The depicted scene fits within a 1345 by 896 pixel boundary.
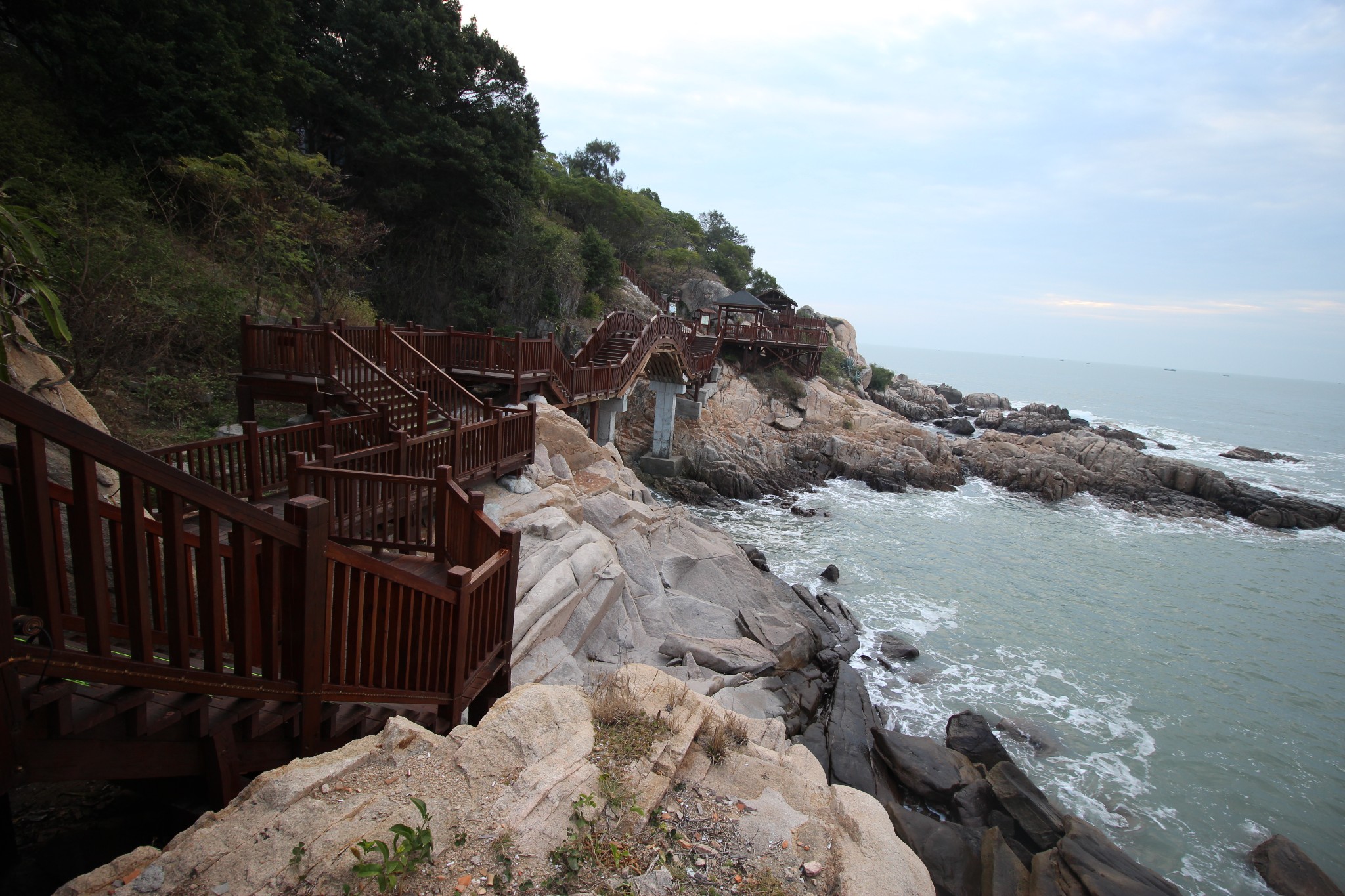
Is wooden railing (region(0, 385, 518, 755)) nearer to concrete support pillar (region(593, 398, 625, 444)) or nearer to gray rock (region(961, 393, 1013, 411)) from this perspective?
concrete support pillar (region(593, 398, 625, 444))

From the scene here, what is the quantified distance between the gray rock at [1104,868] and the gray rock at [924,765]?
57.5 inches

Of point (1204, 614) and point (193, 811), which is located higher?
point (193, 811)

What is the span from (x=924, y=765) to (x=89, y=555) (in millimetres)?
10226

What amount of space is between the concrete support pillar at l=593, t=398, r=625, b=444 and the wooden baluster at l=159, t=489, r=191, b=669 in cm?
1753

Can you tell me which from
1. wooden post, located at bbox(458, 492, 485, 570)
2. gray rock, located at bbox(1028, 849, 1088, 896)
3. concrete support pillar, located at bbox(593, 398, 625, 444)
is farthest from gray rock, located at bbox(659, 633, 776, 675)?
concrete support pillar, located at bbox(593, 398, 625, 444)

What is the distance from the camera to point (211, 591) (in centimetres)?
302

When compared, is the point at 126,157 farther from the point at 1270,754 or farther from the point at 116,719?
the point at 1270,754

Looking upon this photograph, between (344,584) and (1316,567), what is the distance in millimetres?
32815

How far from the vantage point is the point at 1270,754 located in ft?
40.0

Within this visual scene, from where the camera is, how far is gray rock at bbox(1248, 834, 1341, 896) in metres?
8.74

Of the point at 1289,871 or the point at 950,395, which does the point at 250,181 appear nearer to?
the point at 1289,871

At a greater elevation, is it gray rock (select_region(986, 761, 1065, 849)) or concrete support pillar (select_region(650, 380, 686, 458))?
concrete support pillar (select_region(650, 380, 686, 458))

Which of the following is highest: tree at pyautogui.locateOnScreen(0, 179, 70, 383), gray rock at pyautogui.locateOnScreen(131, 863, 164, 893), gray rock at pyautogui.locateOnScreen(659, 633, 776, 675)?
tree at pyautogui.locateOnScreen(0, 179, 70, 383)

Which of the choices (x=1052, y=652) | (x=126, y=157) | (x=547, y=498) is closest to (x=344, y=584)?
(x=547, y=498)
